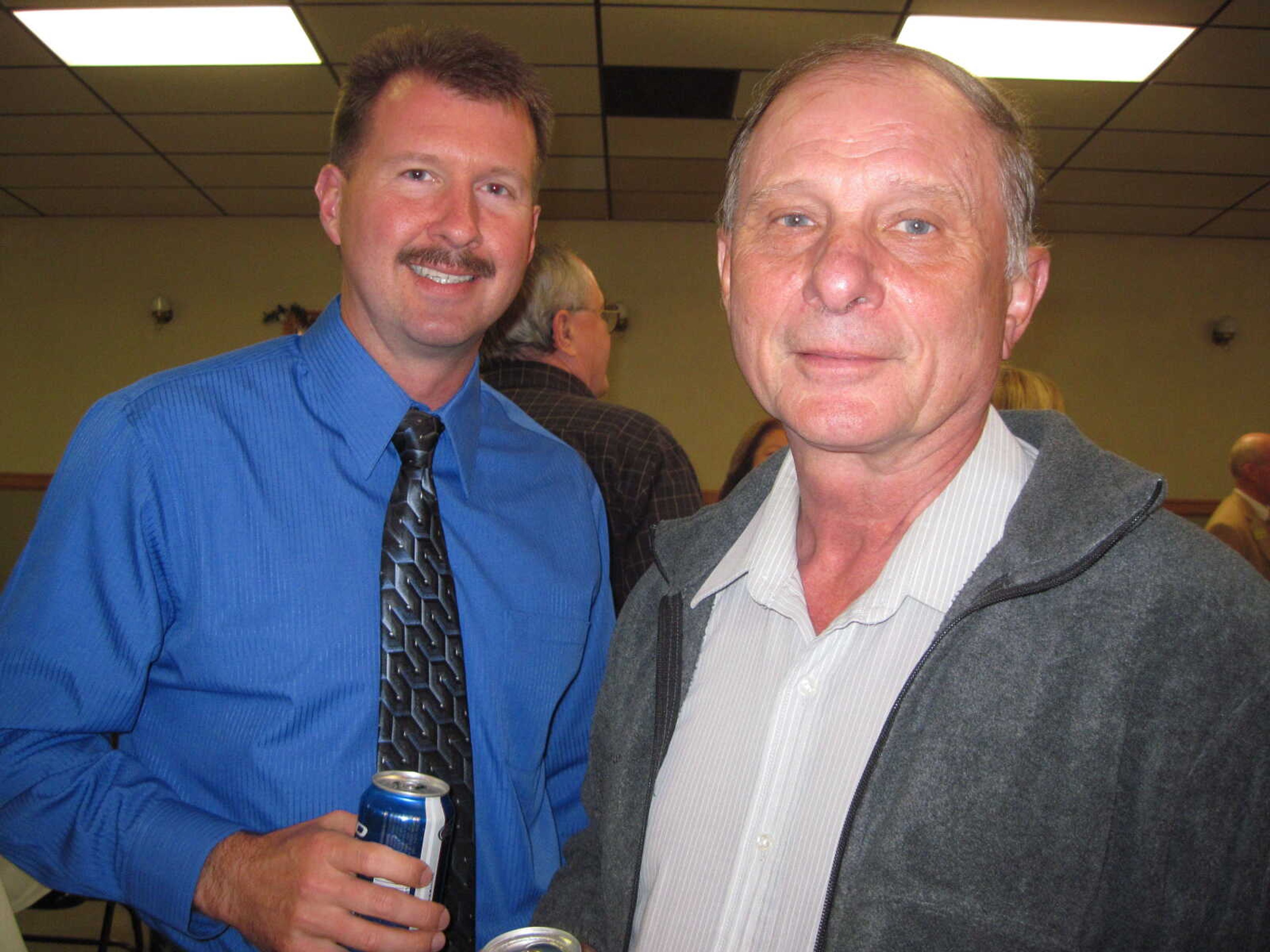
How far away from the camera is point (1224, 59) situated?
3.98 metres

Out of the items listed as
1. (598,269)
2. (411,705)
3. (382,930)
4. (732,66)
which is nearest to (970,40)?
(732,66)

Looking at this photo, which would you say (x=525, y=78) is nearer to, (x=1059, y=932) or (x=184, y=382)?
(x=184, y=382)

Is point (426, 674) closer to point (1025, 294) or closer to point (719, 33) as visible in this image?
point (1025, 294)

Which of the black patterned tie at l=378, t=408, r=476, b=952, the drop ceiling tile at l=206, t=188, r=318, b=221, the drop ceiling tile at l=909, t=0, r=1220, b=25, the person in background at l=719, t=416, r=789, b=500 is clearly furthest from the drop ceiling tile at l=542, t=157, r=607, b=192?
the black patterned tie at l=378, t=408, r=476, b=952

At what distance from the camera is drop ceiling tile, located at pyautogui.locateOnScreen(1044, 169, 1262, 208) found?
534 centimetres

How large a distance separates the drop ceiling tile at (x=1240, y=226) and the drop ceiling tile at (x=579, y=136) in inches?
163

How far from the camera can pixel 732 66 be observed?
4.24m

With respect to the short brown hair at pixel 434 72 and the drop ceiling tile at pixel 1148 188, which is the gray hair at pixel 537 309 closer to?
the short brown hair at pixel 434 72

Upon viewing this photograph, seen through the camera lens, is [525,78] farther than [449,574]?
Yes

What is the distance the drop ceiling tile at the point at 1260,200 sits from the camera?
5500 millimetres

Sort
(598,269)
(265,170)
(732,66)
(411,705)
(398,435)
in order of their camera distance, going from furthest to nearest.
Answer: (598,269) → (265,170) → (732,66) → (398,435) → (411,705)

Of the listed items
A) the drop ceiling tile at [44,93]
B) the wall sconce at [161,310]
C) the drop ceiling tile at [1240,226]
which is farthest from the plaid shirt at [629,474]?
the drop ceiling tile at [1240,226]

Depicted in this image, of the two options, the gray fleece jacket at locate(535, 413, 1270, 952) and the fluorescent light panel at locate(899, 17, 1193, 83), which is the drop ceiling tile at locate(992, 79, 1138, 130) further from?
the gray fleece jacket at locate(535, 413, 1270, 952)

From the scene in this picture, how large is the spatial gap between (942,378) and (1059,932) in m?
0.53
